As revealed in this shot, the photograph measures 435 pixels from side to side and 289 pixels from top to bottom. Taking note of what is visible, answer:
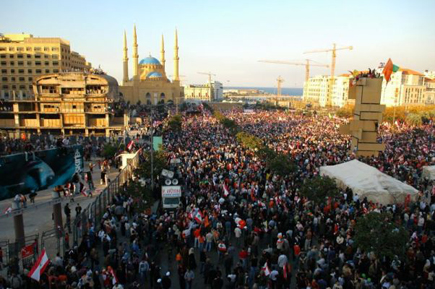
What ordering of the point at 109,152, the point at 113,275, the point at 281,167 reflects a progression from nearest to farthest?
1. the point at 113,275
2. the point at 281,167
3. the point at 109,152

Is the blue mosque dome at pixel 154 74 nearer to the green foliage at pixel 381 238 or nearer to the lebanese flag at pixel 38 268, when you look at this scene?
the lebanese flag at pixel 38 268

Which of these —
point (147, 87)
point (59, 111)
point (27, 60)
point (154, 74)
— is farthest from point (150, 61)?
point (59, 111)

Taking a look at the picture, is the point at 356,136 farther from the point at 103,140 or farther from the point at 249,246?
the point at 103,140

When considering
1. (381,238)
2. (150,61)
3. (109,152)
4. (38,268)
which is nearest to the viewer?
(38,268)

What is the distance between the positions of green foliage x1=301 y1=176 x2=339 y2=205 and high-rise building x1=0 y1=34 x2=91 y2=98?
74615mm

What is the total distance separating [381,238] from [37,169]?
1208cm

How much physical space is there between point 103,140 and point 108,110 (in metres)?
15.0

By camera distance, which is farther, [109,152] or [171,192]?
[109,152]

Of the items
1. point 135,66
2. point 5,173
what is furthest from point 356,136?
point 135,66

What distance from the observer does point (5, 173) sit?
40.7 feet

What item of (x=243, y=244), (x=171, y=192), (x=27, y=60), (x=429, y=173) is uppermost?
(x=27, y=60)

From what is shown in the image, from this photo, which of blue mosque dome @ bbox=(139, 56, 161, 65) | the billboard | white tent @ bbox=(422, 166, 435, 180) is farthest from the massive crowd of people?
blue mosque dome @ bbox=(139, 56, 161, 65)

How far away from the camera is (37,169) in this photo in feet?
44.0

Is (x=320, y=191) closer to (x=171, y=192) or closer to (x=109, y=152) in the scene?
(x=171, y=192)
